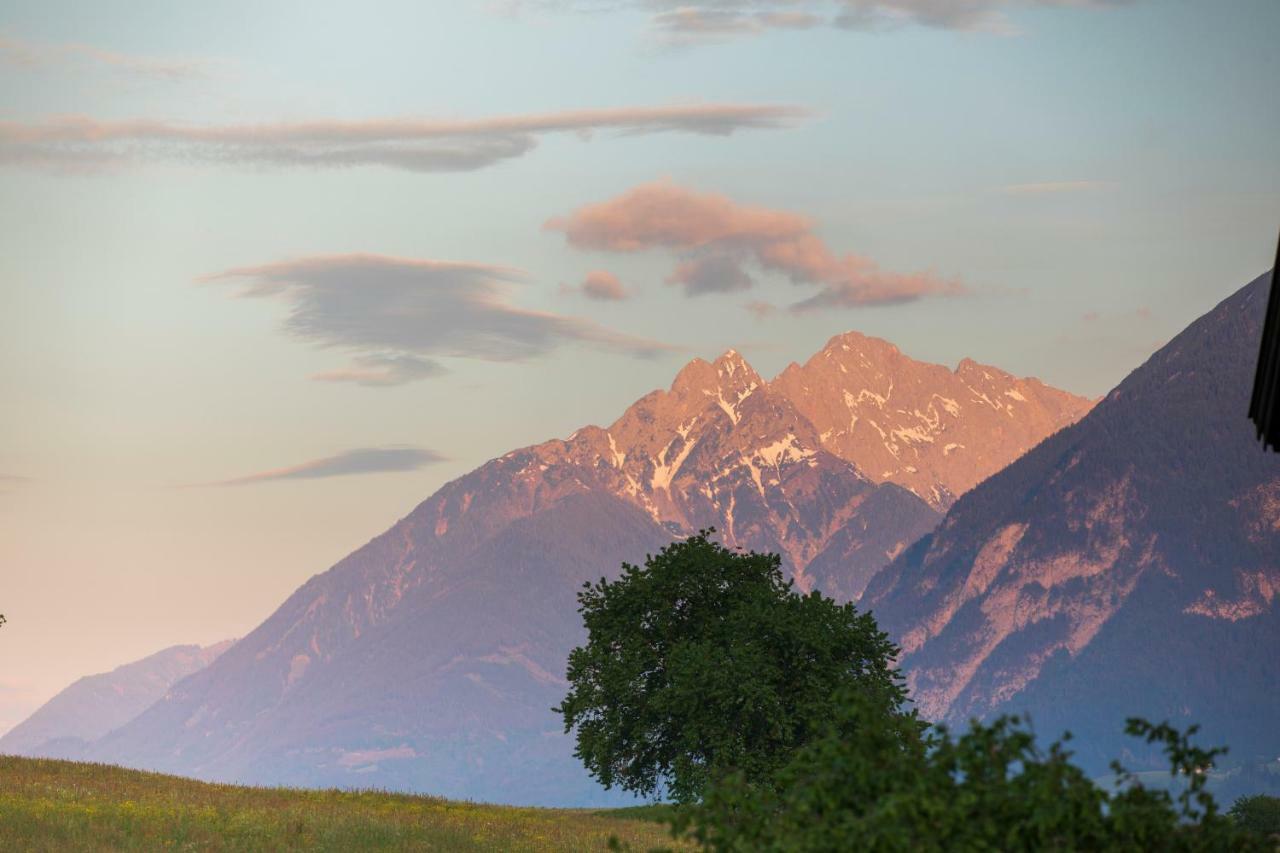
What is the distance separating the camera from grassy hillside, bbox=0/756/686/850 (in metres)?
61.9

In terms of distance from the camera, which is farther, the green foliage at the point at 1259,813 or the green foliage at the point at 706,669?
the green foliage at the point at 1259,813

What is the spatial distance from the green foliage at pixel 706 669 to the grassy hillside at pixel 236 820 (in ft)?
14.3

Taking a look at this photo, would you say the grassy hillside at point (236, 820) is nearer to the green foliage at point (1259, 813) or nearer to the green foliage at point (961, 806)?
the green foliage at point (961, 806)

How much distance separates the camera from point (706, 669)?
74.6m

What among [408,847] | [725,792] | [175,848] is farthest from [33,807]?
[725,792]

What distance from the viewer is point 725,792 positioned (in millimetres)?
24047

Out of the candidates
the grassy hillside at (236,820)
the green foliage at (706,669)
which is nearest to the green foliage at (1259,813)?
the green foliage at (706,669)

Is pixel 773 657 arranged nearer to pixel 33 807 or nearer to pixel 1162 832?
pixel 33 807

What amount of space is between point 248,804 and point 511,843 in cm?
1291

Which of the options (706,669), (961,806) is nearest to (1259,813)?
(706,669)

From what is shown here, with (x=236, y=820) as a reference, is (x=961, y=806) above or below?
below

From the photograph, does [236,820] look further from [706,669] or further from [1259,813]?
[1259,813]

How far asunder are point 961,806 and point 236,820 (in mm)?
50450

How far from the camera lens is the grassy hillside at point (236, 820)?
61906 mm
